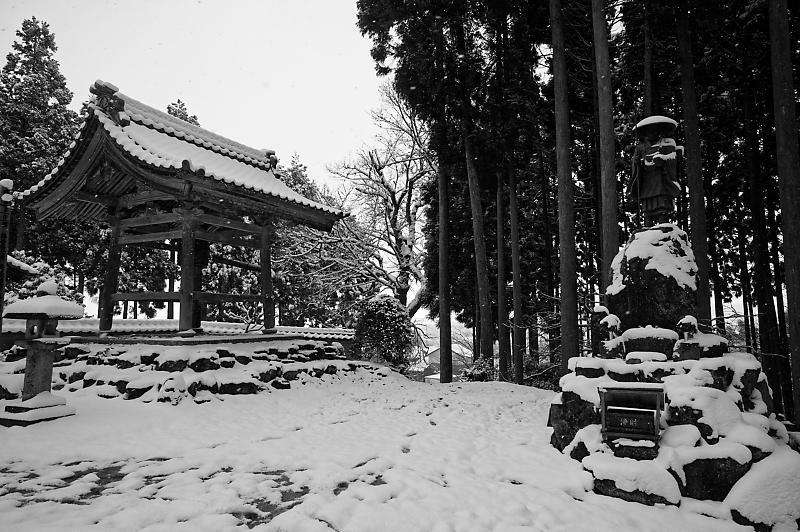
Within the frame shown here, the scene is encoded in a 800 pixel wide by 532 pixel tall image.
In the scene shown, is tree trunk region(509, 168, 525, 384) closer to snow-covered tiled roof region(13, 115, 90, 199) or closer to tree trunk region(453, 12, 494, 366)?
tree trunk region(453, 12, 494, 366)

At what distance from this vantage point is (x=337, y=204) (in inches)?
804

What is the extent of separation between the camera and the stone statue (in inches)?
218

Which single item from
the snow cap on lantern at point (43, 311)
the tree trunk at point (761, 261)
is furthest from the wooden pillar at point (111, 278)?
the tree trunk at point (761, 261)

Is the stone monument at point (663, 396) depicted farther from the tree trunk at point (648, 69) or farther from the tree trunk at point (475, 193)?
the tree trunk at point (475, 193)

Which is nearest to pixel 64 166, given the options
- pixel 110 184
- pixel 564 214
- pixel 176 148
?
pixel 110 184

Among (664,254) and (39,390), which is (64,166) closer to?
(39,390)

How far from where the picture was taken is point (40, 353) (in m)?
5.55

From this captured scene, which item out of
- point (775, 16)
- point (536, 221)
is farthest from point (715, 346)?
point (536, 221)

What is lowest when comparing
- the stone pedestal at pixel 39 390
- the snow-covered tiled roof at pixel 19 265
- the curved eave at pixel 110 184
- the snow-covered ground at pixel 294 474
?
the snow-covered ground at pixel 294 474

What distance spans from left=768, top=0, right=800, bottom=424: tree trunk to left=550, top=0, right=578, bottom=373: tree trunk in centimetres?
339

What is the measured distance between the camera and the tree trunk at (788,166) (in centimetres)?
684

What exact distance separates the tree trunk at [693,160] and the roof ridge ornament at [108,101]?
11.7 meters

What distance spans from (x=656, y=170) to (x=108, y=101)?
32.0 feet

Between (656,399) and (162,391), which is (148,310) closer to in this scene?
(162,391)
